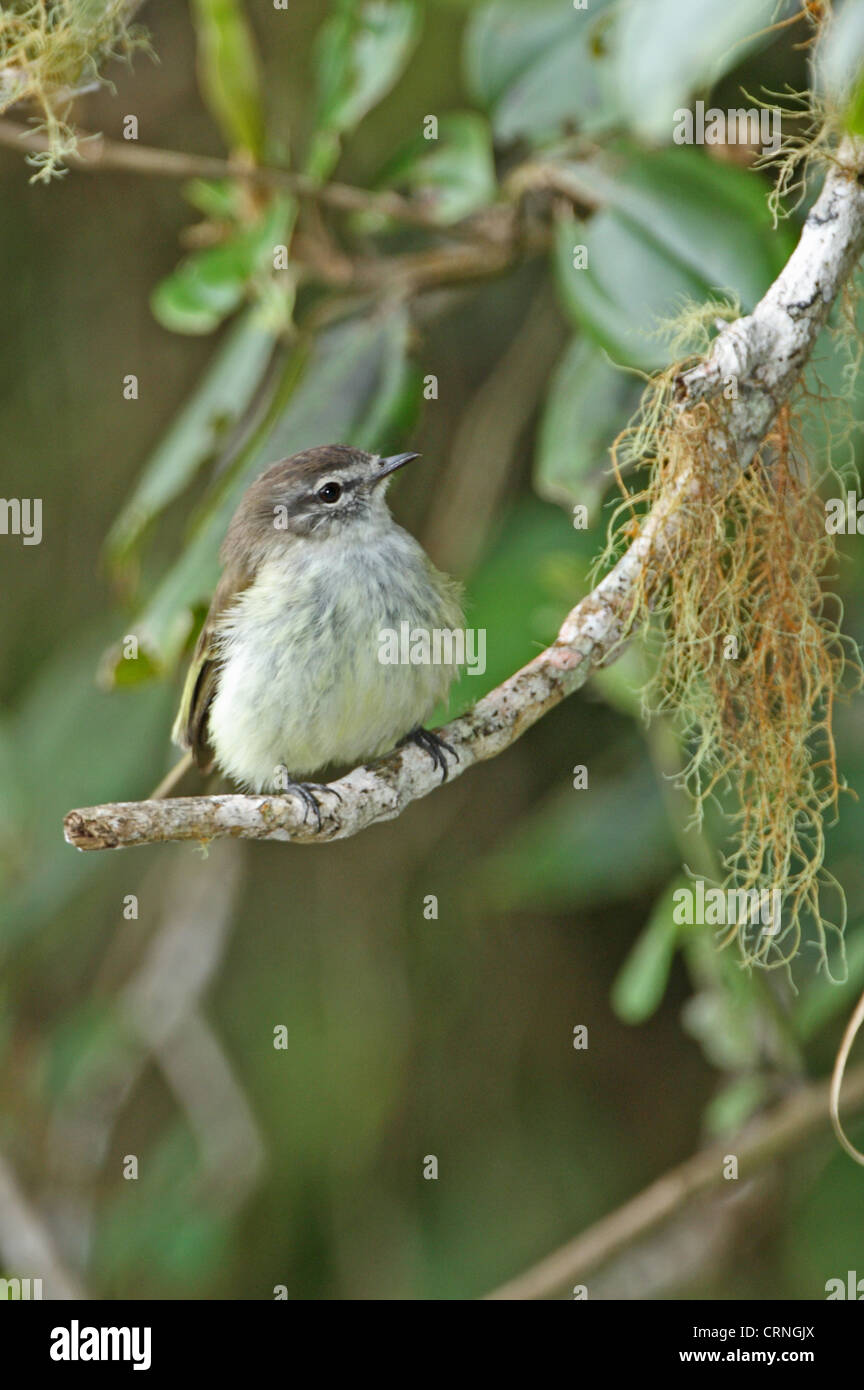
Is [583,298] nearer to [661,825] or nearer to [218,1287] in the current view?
[661,825]

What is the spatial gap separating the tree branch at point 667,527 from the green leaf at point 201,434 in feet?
4.46

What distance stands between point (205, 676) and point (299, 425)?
69 cm

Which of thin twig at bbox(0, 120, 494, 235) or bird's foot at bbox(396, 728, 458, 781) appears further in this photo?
thin twig at bbox(0, 120, 494, 235)

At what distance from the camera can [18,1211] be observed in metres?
4.64

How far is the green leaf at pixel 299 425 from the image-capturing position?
11.2 ft

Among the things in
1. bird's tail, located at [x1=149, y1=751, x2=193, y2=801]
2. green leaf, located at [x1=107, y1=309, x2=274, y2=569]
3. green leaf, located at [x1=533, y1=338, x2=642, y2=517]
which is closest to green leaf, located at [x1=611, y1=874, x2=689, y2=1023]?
green leaf, located at [x1=533, y1=338, x2=642, y2=517]

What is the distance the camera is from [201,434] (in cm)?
360

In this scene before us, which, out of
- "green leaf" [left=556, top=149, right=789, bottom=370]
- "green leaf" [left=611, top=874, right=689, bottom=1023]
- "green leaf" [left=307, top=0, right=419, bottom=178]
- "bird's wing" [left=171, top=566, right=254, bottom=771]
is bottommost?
"green leaf" [left=611, top=874, right=689, bottom=1023]

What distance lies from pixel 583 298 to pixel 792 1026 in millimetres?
1837

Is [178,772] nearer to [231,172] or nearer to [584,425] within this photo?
[584,425]

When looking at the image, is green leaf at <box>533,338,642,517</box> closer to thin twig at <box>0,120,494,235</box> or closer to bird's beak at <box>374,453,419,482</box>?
bird's beak at <box>374,453,419,482</box>

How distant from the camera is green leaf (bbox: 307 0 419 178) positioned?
358 centimetres

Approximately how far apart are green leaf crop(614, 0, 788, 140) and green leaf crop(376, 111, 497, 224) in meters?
1.19

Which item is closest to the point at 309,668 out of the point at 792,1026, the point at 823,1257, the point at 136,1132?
the point at 792,1026
